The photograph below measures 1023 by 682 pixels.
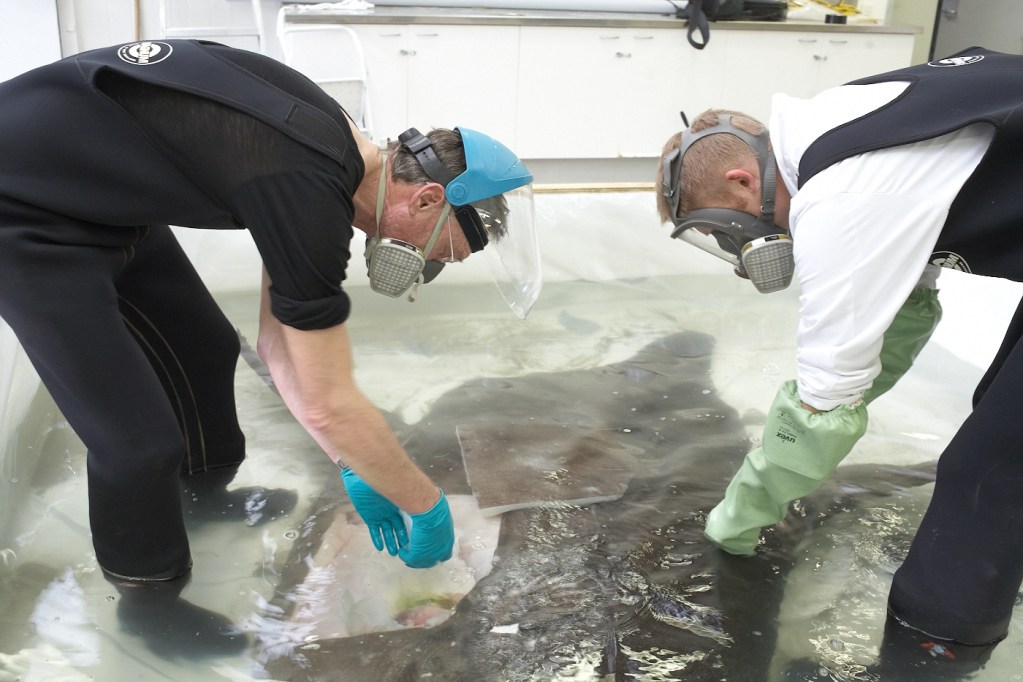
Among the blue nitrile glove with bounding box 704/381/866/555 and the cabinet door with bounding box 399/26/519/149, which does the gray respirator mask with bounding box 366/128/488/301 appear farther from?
the cabinet door with bounding box 399/26/519/149

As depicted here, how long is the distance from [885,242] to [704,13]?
364 centimetres

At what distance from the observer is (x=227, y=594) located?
5.29 feet

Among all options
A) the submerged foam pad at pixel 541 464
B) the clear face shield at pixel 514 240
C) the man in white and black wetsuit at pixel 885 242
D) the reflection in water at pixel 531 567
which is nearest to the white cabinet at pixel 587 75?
the reflection in water at pixel 531 567

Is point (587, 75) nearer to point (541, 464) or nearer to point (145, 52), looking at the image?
point (541, 464)

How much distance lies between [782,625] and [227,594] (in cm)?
100

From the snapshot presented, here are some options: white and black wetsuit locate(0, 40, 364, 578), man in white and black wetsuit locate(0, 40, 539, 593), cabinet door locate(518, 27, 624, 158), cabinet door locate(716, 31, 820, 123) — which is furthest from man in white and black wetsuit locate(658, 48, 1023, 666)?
cabinet door locate(716, 31, 820, 123)

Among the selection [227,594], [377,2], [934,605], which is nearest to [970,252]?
[934,605]

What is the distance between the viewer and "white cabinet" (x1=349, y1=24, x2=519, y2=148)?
420cm

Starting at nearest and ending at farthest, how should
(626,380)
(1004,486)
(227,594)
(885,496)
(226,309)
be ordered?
1. (1004,486)
2. (227,594)
3. (885,496)
4. (626,380)
5. (226,309)

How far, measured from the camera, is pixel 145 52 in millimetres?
1283

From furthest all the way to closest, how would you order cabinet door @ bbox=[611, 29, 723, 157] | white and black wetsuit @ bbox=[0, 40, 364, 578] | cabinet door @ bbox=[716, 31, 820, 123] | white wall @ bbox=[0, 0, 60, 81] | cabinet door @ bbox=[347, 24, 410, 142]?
cabinet door @ bbox=[716, 31, 820, 123], cabinet door @ bbox=[611, 29, 723, 157], cabinet door @ bbox=[347, 24, 410, 142], white wall @ bbox=[0, 0, 60, 81], white and black wetsuit @ bbox=[0, 40, 364, 578]

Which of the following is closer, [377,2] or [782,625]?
[782,625]

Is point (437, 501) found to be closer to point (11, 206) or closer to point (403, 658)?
point (403, 658)

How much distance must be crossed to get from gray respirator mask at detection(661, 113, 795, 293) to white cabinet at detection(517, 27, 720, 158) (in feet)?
9.86
